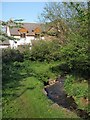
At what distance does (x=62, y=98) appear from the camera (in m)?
18.5

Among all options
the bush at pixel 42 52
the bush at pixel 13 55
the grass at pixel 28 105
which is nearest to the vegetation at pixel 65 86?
the grass at pixel 28 105

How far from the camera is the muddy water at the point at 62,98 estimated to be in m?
14.4

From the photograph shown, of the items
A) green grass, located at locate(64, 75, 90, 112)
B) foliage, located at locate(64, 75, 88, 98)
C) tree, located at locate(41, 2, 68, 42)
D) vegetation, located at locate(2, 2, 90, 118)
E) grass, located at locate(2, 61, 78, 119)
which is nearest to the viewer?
grass, located at locate(2, 61, 78, 119)

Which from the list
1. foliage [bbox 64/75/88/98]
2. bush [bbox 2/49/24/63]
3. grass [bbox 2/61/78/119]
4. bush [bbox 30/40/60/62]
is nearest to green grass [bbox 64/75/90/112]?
foliage [bbox 64/75/88/98]

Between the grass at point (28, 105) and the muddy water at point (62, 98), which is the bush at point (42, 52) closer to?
the muddy water at point (62, 98)

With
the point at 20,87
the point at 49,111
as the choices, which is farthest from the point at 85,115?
the point at 20,87

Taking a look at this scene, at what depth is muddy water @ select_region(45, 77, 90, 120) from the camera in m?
14.4

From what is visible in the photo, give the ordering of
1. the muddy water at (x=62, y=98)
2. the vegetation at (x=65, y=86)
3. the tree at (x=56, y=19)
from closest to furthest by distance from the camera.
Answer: the vegetation at (x=65, y=86), the muddy water at (x=62, y=98), the tree at (x=56, y=19)

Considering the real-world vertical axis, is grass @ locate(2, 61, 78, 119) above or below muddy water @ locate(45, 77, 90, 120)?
above

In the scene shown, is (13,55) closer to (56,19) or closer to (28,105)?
(56,19)

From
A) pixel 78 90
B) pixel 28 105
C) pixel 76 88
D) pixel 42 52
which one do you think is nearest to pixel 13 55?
pixel 42 52

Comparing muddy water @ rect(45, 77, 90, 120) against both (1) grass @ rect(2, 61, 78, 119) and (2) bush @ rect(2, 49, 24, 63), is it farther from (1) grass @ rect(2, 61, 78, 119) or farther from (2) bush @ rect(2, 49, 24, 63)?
(2) bush @ rect(2, 49, 24, 63)

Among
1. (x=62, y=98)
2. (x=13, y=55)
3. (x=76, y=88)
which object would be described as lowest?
(x=62, y=98)

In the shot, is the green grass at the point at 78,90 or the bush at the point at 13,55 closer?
the green grass at the point at 78,90
